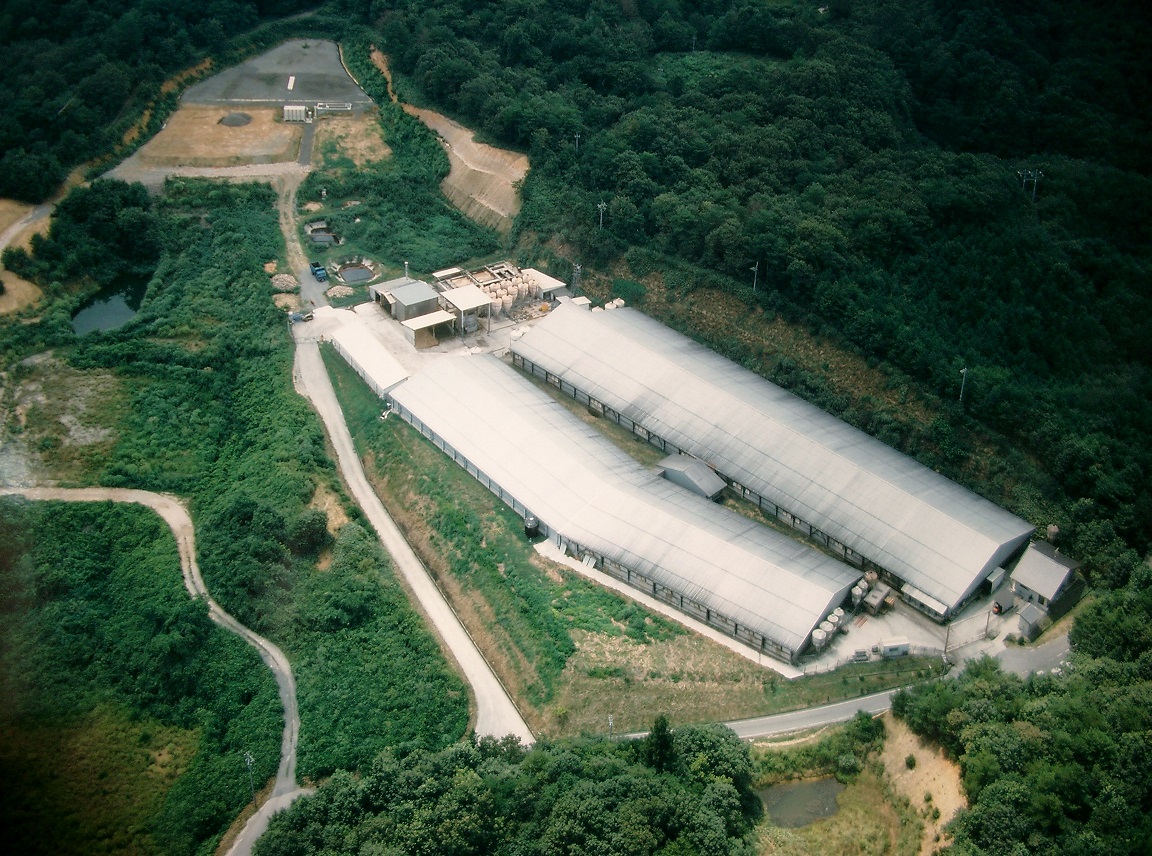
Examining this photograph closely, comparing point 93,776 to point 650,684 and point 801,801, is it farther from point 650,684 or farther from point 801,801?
point 801,801

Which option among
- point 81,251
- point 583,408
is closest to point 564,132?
point 583,408

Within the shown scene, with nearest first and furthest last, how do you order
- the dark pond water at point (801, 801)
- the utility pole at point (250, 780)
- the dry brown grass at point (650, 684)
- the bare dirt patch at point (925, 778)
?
the bare dirt patch at point (925, 778) → the dark pond water at point (801, 801) → the utility pole at point (250, 780) → the dry brown grass at point (650, 684)

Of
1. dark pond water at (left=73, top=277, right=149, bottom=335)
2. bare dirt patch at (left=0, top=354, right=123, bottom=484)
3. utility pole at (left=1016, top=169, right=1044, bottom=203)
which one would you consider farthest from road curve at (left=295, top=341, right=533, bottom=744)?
utility pole at (left=1016, top=169, right=1044, bottom=203)

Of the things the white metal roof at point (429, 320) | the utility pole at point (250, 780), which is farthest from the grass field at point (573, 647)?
the white metal roof at point (429, 320)

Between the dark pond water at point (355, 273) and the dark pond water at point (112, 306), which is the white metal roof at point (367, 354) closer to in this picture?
the dark pond water at point (355, 273)

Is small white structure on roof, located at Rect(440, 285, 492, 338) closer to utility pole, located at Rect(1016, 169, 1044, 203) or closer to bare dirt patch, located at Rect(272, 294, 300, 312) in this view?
bare dirt patch, located at Rect(272, 294, 300, 312)

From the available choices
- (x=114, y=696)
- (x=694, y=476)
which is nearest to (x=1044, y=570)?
(x=694, y=476)

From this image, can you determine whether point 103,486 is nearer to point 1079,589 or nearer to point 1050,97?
point 1079,589
